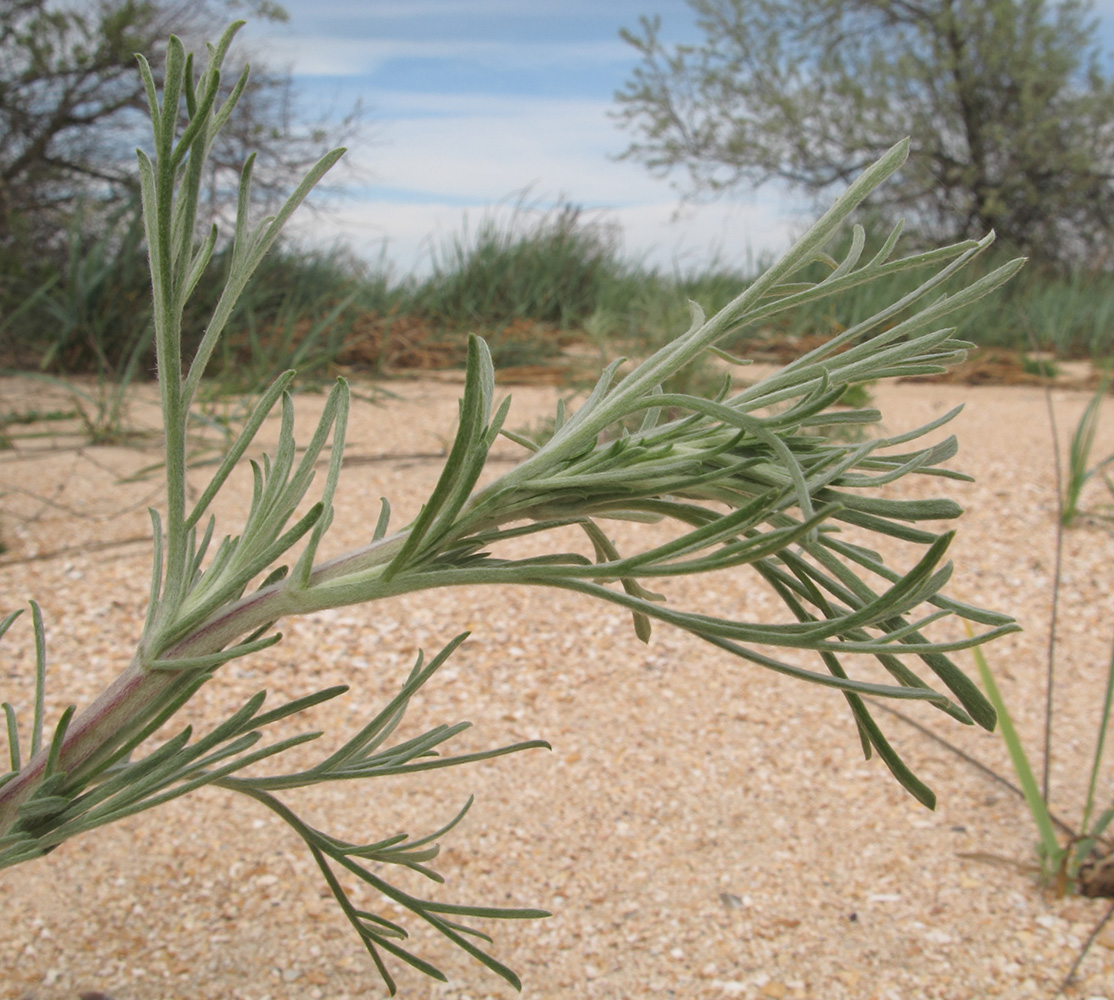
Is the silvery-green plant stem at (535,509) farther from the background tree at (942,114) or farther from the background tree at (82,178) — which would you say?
the background tree at (942,114)

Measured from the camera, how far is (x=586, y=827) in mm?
1040

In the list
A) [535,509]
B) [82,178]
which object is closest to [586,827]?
[535,509]

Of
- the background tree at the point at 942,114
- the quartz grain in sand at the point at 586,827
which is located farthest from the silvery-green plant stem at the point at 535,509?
the background tree at the point at 942,114

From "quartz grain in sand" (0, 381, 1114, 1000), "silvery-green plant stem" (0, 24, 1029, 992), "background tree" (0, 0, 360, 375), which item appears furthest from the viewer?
"background tree" (0, 0, 360, 375)

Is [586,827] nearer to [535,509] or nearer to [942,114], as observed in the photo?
[535,509]

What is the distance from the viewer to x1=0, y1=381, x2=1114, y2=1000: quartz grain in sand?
0.84m

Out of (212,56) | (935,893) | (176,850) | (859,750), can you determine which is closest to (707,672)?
(859,750)

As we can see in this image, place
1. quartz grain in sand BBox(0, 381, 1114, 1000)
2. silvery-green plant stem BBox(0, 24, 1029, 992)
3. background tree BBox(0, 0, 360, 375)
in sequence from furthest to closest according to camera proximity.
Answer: background tree BBox(0, 0, 360, 375)
quartz grain in sand BBox(0, 381, 1114, 1000)
silvery-green plant stem BBox(0, 24, 1029, 992)

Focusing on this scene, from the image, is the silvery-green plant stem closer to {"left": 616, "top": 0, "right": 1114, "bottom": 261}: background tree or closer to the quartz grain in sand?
the quartz grain in sand

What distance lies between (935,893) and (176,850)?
734mm

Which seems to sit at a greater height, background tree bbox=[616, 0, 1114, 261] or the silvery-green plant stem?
background tree bbox=[616, 0, 1114, 261]

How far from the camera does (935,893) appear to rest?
0.97 metres

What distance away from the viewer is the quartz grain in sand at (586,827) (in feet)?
2.76

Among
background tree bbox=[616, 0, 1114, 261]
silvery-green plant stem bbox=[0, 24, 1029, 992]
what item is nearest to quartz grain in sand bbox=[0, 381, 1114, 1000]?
silvery-green plant stem bbox=[0, 24, 1029, 992]
